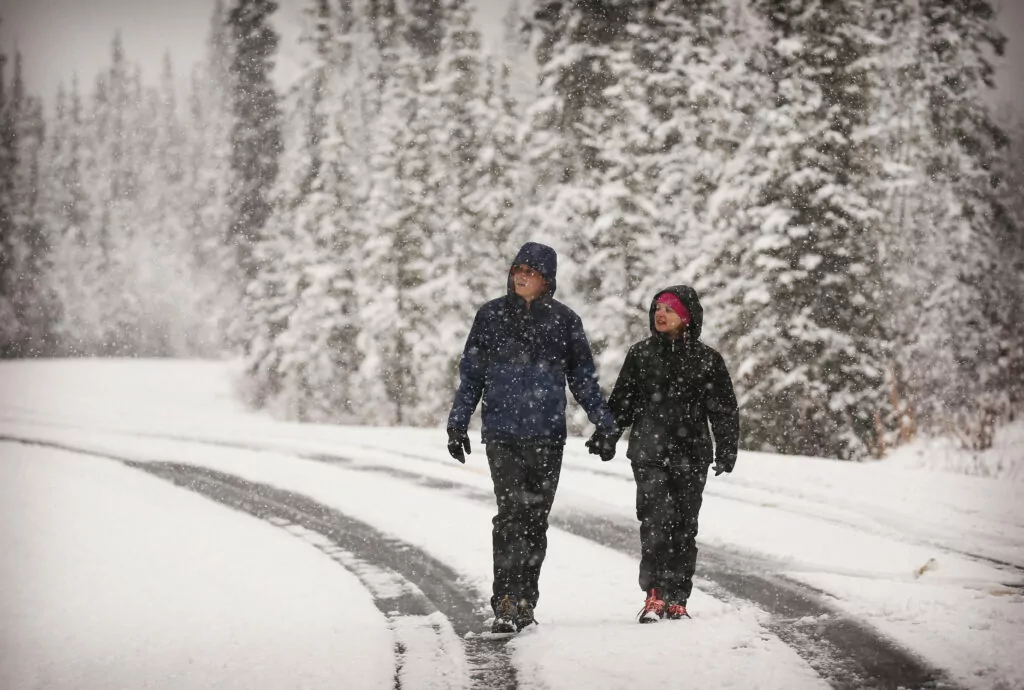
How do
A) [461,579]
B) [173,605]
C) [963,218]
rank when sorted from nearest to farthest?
[173,605]
[461,579]
[963,218]

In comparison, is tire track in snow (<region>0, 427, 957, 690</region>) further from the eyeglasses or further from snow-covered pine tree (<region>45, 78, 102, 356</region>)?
snow-covered pine tree (<region>45, 78, 102, 356</region>)

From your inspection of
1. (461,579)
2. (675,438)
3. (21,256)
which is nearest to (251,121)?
(21,256)

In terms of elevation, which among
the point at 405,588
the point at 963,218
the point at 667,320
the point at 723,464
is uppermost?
the point at 963,218

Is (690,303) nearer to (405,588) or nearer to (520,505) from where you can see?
(520,505)

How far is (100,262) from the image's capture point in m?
54.5

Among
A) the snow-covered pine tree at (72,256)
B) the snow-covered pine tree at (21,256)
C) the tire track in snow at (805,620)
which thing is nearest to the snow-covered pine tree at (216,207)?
the snow-covered pine tree at (72,256)

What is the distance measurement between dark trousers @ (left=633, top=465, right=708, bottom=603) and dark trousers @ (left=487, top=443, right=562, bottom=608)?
64cm

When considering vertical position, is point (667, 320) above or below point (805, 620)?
above

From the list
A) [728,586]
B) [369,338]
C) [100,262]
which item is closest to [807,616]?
[728,586]

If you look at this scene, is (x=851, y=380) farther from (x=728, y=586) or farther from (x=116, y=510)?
(x=116, y=510)

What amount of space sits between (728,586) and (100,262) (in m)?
55.3

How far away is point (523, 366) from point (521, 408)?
252 millimetres

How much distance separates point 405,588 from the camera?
649 cm

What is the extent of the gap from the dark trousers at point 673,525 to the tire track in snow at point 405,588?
1.13 meters
